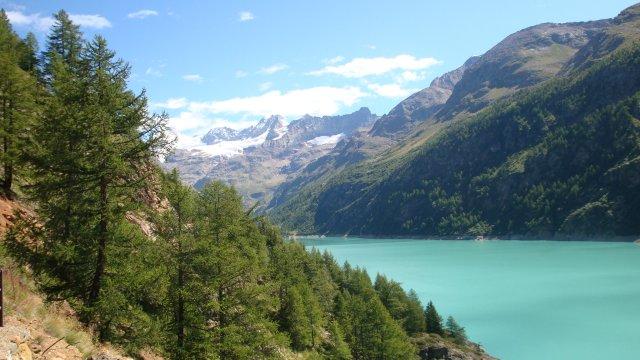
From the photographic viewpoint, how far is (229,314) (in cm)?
2302

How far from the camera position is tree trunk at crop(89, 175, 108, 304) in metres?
16.3

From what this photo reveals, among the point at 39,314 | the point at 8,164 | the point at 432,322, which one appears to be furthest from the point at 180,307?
the point at 432,322

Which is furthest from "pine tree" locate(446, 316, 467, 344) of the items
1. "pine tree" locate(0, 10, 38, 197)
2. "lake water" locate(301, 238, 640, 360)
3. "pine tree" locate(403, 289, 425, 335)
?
"pine tree" locate(0, 10, 38, 197)

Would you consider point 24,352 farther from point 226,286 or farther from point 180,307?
point 226,286

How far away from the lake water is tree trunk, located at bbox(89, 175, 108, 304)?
189 ft

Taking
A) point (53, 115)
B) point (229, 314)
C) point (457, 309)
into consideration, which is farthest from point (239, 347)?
point (457, 309)

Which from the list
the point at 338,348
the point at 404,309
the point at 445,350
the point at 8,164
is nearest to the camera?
the point at 8,164

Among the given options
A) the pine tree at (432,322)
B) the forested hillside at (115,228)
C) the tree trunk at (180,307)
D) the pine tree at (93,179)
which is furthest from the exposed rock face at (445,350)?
the pine tree at (93,179)

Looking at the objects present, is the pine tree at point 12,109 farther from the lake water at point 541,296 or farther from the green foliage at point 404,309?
the lake water at point 541,296

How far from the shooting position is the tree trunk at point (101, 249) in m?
16.3

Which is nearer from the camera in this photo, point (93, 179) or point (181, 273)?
point (93, 179)

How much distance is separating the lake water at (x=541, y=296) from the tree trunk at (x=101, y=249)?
57.6 meters

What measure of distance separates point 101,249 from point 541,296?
313 feet

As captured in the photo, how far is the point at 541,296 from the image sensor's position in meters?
94.1
